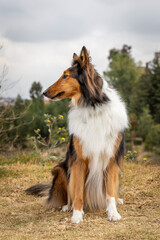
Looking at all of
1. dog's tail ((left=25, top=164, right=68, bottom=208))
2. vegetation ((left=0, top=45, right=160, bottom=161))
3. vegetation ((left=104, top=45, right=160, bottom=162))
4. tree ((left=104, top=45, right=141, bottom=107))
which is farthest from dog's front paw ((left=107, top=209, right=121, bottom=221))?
tree ((left=104, top=45, right=141, bottom=107))

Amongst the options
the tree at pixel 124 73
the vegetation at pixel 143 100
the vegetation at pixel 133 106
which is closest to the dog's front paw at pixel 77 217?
the vegetation at pixel 133 106

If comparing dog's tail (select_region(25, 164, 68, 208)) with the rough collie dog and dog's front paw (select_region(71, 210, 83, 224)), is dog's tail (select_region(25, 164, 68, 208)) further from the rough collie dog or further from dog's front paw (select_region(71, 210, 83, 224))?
dog's front paw (select_region(71, 210, 83, 224))

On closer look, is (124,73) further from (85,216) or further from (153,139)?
(85,216)

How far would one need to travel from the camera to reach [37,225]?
378 cm

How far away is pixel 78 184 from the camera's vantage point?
12.9 ft

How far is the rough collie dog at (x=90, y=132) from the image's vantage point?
3.75 meters

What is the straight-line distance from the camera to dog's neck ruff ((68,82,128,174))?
3.82m

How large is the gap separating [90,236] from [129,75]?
145 feet

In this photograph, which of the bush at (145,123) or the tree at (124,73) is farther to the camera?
the tree at (124,73)

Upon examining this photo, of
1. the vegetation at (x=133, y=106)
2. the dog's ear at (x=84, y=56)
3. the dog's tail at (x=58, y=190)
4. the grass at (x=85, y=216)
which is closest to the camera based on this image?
the grass at (x=85, y=216)

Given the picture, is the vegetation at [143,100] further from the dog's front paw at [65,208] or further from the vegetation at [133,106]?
the dog's front paw at [65,208]

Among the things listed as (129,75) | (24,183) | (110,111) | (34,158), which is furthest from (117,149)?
(129,75)

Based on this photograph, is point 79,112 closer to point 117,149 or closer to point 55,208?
point 117,149

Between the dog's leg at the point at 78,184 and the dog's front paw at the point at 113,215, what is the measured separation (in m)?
0.37
